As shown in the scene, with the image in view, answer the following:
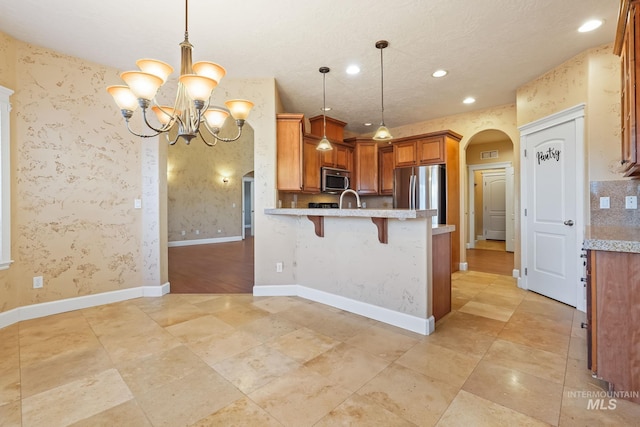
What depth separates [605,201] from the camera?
2928 mm

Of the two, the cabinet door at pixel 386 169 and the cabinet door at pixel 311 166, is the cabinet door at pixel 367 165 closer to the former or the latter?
the cabinet door at pixel 386 169

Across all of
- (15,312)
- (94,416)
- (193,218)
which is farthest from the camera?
(193,218)

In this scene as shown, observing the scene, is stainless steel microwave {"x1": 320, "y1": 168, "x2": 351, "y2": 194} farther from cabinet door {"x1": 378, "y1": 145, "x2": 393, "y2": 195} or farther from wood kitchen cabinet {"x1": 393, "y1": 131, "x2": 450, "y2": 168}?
wood kitchen cabinet {"x1": 393, "y1": 131, "x2": 450, "y2": 168}

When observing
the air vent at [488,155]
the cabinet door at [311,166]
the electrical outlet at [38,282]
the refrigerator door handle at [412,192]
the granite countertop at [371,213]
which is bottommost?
the electrical outlet at [38,282]

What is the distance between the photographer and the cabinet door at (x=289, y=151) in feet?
12.6

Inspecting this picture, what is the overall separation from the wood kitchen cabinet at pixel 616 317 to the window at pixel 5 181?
486 centimetres

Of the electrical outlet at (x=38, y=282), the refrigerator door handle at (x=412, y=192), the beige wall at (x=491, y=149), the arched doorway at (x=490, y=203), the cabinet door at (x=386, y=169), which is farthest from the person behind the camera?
the beige wall at (x=491, y=149)

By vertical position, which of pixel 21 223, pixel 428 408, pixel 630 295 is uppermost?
pixel 21 223

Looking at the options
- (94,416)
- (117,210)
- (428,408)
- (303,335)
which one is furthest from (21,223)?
(428,408)

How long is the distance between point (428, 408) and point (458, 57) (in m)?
3.38

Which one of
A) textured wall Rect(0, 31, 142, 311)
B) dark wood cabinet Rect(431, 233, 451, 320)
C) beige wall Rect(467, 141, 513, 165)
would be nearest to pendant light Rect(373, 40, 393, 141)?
dark wood cabinet Rect(431, 233, 451, 320)

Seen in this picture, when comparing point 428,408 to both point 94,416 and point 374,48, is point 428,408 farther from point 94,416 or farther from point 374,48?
point 374,48

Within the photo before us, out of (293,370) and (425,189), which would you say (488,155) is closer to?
(425,189)

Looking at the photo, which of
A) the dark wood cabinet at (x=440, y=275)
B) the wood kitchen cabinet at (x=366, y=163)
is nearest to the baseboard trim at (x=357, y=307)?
the dark wood cabinet at (x=440, y=275)
